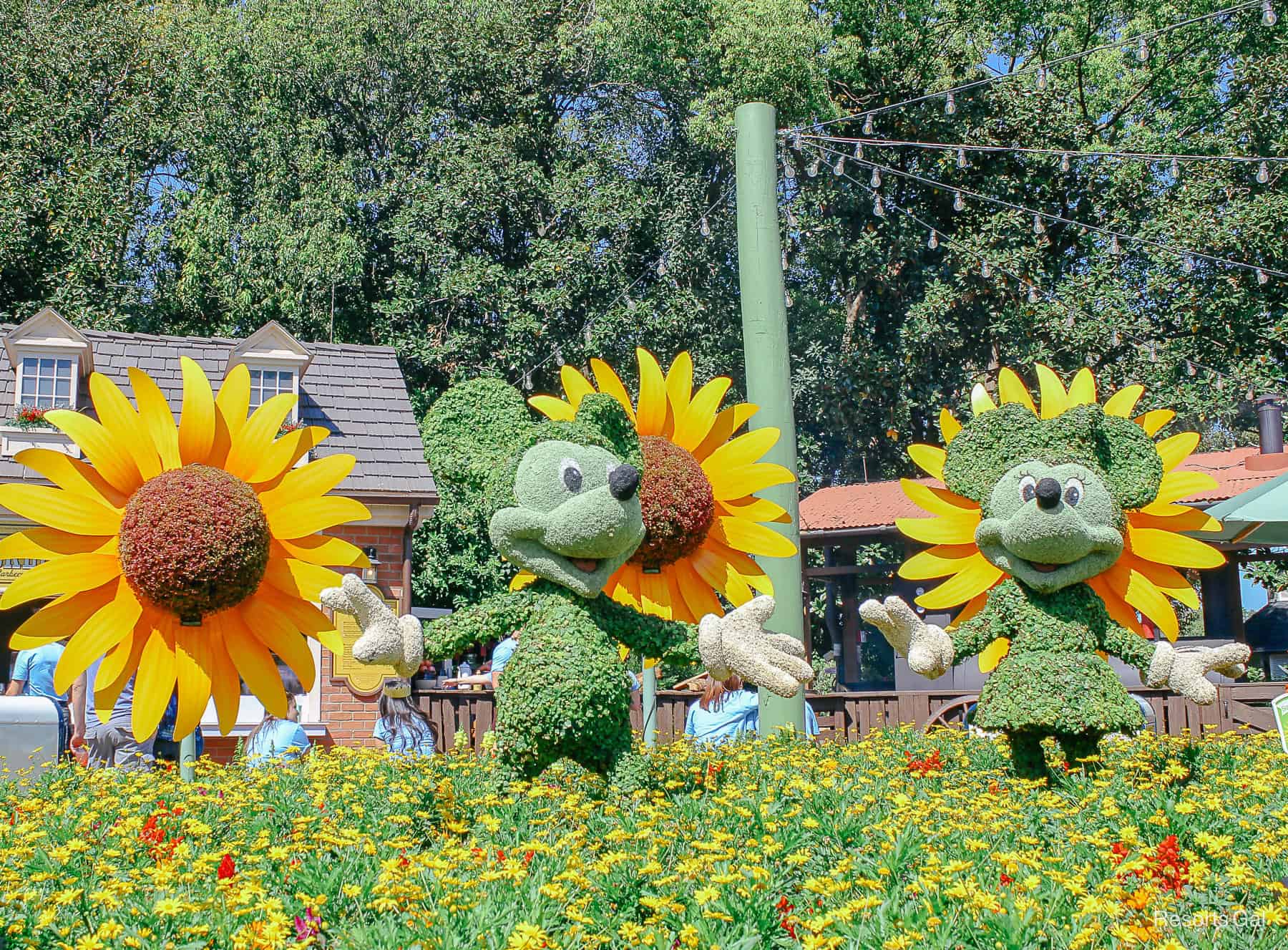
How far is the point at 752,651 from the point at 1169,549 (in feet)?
8.22

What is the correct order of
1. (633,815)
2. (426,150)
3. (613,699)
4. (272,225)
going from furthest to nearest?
(426,150) < (272,225) < (613,699) < (633,815)

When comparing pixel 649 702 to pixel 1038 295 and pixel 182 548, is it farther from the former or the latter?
pixel 1038 295

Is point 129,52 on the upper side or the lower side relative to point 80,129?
upper

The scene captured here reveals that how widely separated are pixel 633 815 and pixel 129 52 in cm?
2077

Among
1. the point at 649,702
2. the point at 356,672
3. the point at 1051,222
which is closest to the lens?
the point at 649,702

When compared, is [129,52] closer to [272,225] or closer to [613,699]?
[272,225]

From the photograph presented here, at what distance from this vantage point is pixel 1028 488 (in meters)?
5.82

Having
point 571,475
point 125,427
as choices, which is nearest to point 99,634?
point 125,427

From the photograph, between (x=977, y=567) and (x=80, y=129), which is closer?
(x=977, y=567)

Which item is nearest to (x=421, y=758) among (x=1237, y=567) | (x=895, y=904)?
(x=895, y=904)

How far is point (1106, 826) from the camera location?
14.5 ft

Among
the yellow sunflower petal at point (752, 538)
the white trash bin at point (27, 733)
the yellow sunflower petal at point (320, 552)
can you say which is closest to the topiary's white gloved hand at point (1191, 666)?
the yellow sunflower petal at point (752, 538)

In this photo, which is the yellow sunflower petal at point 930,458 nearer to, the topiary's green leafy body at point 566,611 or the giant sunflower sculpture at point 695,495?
the giant sunflower sculpture at point 695,495

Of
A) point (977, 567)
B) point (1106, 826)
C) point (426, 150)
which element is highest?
point (426, 150)
